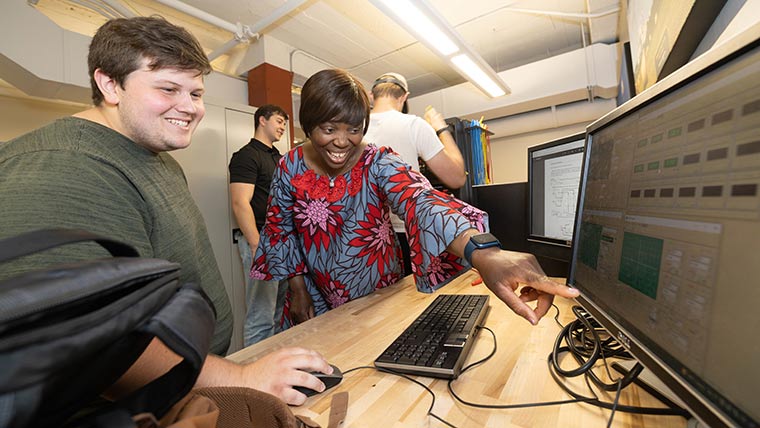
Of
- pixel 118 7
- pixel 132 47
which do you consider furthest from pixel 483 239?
pixel 118 7

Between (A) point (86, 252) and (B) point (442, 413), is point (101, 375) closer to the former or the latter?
(A) point (86, 252)

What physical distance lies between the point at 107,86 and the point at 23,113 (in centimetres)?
319

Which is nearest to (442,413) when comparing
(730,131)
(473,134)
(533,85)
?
(730,131)

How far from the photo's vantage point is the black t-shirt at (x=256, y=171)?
2.31 metres

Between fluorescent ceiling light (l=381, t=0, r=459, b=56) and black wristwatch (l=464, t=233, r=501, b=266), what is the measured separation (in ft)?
5.43

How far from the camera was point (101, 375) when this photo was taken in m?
0.29

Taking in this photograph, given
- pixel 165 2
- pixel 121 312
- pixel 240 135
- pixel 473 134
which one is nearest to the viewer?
pixel 121 312

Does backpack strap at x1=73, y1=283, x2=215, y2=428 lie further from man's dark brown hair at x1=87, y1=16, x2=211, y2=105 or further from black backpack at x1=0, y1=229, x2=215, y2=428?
man's dark brown hair at x1=87, y1=16, x2=211, y2=105

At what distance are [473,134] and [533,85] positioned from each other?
6.67 feet

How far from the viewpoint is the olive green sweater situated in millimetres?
500

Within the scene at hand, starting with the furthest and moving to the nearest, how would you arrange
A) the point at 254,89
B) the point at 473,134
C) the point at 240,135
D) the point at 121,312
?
the point at 254,89, the point at 240,135, the point at 473,134, the point at 121,312

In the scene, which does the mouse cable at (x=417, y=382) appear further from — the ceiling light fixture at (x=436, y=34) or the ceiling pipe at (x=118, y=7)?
the ceiling pipe at (x=118, y=7)

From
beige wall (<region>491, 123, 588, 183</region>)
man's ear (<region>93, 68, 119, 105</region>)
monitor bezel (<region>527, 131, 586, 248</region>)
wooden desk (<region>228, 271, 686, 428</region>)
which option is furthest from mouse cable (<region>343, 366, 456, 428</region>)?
beige wall (<region>491, 123, 588, 183</region>)

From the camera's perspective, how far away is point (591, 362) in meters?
0.59
